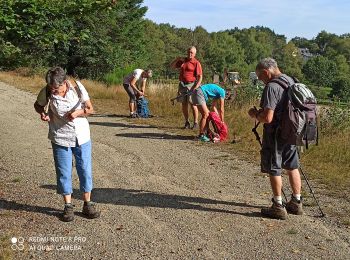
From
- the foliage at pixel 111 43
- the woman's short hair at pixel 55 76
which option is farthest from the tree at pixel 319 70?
the woman's short hair at pixel 55 76

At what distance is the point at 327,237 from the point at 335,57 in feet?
386

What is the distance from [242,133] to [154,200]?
4.75 m

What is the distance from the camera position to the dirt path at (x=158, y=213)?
4.21 m

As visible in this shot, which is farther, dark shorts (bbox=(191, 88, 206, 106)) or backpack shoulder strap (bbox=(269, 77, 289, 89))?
dark shorts (bbox=(191, 88, 206, 106))

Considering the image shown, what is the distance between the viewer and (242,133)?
995cm

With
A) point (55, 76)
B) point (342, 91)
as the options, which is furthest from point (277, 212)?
point (342, 91)

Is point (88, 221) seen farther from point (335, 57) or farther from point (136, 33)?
point (335, 57)

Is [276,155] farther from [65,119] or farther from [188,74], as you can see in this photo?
[188,74]

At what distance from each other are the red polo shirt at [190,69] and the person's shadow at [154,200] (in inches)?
194

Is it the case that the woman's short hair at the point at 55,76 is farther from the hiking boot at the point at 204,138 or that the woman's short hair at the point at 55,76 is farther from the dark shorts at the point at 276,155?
the hiking boot at the point at 204,138

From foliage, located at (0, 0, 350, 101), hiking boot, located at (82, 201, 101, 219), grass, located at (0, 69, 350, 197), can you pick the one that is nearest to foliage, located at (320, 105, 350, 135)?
grass, located at (0, 69, 350, 197)

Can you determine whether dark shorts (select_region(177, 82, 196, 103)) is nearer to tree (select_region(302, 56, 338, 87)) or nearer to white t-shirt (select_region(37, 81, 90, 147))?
white t-shirt (select_region(37, 81, 90, 147))

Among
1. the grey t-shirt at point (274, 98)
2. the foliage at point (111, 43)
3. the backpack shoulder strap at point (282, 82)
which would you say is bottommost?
the grey t-shirt at point (274, 98)

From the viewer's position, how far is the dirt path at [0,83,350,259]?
13.8 feet
